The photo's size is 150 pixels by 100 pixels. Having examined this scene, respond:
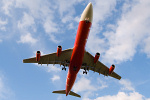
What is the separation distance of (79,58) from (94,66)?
773 cm

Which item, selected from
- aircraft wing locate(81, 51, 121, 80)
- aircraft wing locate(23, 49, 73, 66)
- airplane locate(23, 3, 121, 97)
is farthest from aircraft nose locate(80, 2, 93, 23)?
aircraft wing locate(81, 51, 121, 80)

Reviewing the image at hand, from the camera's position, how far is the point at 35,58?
31.1 metres

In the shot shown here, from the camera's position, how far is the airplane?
25062mm

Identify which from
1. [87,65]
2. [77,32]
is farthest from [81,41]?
[87,65]

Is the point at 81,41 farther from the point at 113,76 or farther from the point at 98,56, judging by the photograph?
the point at 113,76

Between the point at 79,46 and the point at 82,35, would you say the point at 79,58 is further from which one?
the point at 82,35

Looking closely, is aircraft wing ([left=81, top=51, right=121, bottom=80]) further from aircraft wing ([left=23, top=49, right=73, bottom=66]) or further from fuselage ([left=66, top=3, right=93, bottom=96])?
fuselage ([left=66, top=3, right=93, bottom=96])

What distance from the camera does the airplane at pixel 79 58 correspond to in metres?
25.1

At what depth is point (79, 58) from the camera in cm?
2725

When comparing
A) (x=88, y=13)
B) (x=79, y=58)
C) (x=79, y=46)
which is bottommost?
(x=79, y=58)

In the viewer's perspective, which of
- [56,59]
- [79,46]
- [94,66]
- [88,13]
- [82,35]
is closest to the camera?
[88,13]

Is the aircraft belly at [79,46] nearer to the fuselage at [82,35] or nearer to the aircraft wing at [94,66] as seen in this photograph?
the fuselage at [82,35]

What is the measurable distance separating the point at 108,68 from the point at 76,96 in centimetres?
1100

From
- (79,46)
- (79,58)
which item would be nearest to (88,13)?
(79,46)
